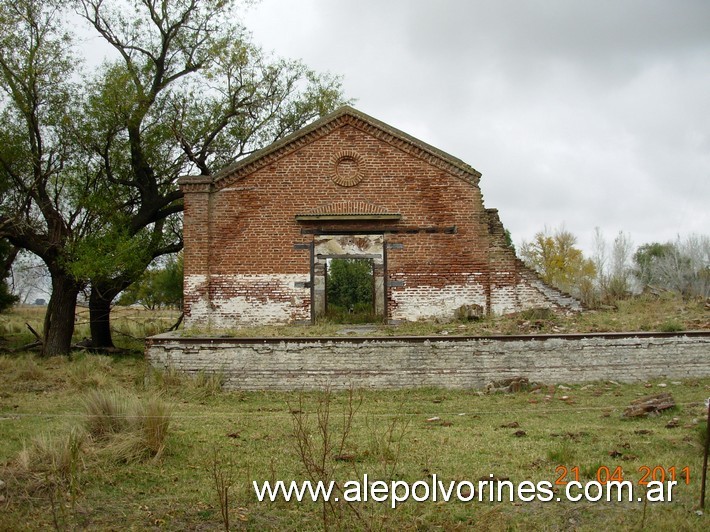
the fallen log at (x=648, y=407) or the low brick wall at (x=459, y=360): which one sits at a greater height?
the low brick wall at (x=459, y=360)

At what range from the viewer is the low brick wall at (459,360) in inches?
543

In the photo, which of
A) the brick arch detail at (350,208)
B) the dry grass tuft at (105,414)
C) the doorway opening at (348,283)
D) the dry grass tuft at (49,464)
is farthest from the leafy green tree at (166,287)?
the dry grass tuft at (49,464)

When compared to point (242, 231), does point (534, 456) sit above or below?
below

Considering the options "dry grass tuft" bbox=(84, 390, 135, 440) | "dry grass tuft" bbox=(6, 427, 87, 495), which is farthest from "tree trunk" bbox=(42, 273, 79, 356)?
"dry grass tuft" bbox=(6, 427, 87, 495)

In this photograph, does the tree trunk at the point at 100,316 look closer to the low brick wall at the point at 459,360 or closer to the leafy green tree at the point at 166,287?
the low brick wall at the point at 459,360

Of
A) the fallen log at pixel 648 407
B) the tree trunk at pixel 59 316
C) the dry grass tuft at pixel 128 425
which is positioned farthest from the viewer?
the tree trunk at pixel 59 316

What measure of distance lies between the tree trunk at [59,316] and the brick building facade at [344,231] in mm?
4114

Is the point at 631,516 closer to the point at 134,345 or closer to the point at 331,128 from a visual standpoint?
the point at 331,128

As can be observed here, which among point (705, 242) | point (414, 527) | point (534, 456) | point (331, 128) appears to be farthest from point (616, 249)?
point (414, 527)

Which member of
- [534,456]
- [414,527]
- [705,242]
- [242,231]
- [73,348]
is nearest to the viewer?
[414,527]

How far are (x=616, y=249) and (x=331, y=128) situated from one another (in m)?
25.2

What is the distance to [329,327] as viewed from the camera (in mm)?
16750

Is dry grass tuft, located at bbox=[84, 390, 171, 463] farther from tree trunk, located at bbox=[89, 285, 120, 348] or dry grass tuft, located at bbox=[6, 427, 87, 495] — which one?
tree trunk, located at bbox=[89, 285, 120, 348]

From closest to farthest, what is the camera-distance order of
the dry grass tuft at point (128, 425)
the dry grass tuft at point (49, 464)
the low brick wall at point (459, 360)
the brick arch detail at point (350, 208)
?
the dry grass tuft at point (49, 464) → the dry grass tuft at point (128, 425) → the low brick wall at point (459, 360) → the brick arch detail at point (350, 208)
